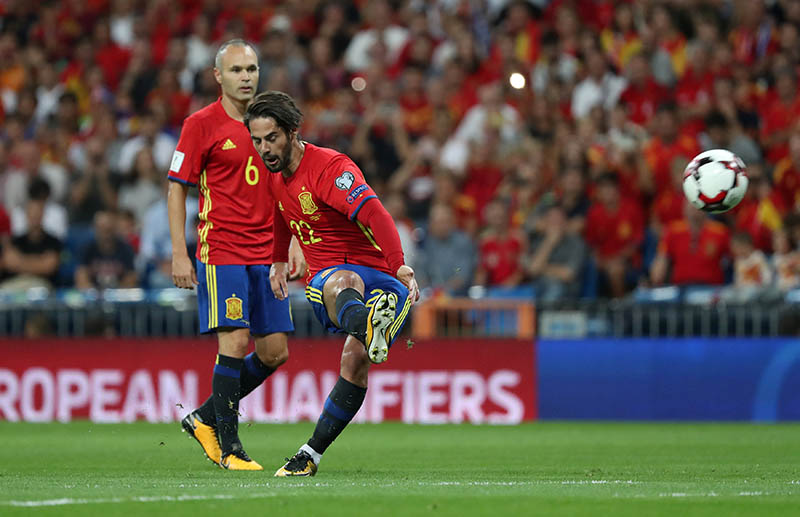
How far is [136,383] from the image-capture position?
1512 cm

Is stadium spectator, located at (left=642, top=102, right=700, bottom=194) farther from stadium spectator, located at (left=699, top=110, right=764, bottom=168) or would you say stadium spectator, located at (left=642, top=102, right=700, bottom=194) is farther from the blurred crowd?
stadium spectator, located at (left=699, top=110, right=764, bottom=168)

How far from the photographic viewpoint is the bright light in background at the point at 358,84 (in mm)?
18484

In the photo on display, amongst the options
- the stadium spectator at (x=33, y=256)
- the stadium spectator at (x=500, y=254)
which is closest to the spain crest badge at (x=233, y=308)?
the stadium spectator at (x=500, y=254)

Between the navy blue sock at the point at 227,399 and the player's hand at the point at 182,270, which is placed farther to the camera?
the navy blue sock at the point at 227,399

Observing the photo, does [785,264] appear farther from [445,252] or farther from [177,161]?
[177,161]

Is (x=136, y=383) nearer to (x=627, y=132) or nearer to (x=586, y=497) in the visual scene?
(x=627, y=132)

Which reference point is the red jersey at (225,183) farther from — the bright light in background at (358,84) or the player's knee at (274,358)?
the bright light in background at (358,84)

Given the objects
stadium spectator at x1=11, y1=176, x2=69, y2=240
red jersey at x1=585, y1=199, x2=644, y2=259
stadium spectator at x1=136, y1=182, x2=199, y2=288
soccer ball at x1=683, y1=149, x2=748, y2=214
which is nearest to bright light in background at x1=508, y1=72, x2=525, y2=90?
red jersey at x1=585, y1=199, x2=644, y2=259

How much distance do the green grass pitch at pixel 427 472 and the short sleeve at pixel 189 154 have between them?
1927 mm

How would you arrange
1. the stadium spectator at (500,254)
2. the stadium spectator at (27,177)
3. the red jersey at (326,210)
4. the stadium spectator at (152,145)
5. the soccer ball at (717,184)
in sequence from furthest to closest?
the stadium spectator at (27,177)
the stadium spectator at (152,145)
the stadium spectator at (500,254)
the soccer ball at (717,184)
the red jersey at (326,210)

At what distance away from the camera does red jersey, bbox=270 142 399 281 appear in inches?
312

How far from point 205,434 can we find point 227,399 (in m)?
0.50

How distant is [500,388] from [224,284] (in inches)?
259

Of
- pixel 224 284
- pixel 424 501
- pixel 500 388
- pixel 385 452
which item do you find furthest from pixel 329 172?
pixel 500 388
